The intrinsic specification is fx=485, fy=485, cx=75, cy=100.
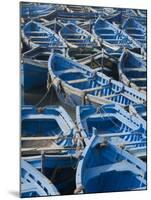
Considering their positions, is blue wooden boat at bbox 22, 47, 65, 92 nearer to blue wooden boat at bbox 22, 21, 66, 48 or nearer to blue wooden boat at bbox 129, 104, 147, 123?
blue wooden boat at bbox 22, 21, 66, 48

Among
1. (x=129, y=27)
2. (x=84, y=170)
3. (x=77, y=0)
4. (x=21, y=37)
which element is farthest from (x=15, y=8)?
(x=84, y=170)

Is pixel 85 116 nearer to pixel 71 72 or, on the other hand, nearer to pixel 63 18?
pixel 71 72

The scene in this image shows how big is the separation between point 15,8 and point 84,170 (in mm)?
1289

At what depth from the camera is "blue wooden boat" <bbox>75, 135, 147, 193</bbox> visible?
142 inches

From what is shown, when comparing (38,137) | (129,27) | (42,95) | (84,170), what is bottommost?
(84,170)

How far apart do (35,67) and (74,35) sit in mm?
396

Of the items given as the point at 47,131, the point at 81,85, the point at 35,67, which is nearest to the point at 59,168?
the point at 47,131

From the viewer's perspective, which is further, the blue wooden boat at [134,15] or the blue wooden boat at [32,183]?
the blue wooden boat at [134,15]

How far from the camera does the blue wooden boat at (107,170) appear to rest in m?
3.61

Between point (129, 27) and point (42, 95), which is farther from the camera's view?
point (129, 27)

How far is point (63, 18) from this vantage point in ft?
12.0

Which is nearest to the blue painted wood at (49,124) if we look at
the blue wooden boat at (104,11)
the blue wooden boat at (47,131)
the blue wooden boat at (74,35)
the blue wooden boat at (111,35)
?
the blue wooden boat at (47,131)

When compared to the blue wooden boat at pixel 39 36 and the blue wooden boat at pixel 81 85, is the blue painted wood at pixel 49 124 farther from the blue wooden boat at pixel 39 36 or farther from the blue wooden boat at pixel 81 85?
the blue wooden boat at pixel 39 36

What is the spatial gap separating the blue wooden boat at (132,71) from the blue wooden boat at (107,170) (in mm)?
522
